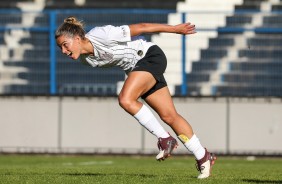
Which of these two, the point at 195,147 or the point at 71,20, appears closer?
the point at 71,20

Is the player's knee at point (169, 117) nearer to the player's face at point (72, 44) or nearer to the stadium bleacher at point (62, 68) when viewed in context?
the player's face at point (72, 44)

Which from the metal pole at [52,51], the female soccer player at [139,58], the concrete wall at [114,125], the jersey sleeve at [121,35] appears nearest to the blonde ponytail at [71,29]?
the female soccer player at [139,58]

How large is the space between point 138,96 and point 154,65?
400mm

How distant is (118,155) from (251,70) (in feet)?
9.51

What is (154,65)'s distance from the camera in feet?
31.0

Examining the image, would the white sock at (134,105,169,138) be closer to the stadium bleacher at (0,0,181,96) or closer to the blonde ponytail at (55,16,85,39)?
the blonde ponytail at (55,16,85,39)

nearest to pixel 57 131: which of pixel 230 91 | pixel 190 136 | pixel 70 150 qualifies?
pixel 70 150

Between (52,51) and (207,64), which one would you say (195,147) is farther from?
(52,51)

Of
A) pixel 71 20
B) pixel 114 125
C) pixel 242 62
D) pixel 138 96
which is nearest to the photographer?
pixel 138 96

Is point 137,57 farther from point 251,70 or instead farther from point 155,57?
point 251,70

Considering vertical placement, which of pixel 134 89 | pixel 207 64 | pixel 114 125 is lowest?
pixel 114 125

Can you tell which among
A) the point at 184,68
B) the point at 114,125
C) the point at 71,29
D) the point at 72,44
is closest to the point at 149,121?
the point at 72,44

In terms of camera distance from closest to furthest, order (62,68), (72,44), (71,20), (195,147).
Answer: (72,44) → (71,20) → (195,147) → (62,68)

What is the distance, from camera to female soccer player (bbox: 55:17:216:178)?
30.5 ft
